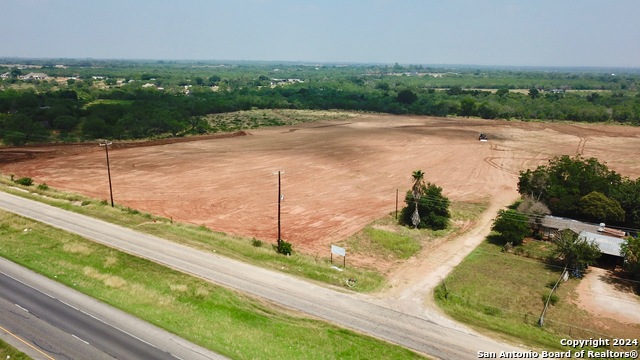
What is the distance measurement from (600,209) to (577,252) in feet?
41.6

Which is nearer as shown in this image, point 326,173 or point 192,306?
point 192,306

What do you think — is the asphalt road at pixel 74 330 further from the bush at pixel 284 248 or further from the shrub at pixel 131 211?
the shrub at pixel 131 211

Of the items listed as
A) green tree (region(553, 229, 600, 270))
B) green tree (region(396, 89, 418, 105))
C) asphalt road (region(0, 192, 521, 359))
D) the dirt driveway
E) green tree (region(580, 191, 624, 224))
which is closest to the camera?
asphalt road (region(0, 192, 521, 359))

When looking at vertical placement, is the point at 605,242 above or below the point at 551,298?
above

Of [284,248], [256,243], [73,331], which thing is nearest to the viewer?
[73,331]

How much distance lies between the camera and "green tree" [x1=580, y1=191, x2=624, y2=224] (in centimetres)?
4747

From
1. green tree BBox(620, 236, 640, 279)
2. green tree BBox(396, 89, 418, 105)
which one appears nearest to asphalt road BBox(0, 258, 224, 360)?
green tree BBox(620, 236, 640, 279)

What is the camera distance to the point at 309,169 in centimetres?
8056

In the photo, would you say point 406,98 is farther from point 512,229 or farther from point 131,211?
point 131,211

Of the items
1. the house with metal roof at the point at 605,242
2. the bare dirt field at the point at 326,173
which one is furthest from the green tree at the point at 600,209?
the bare dirt field at the point at 326,173

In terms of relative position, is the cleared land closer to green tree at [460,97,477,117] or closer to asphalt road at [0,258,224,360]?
asphalt road at [0,258,224,360]

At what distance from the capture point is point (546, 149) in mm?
102250

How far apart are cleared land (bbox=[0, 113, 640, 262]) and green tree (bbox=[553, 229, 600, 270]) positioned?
19431 mm

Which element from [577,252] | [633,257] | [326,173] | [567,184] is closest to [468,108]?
[326,173]
